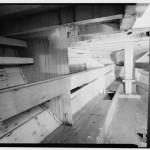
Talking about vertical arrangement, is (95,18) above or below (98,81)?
above

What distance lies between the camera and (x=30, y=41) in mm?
3271

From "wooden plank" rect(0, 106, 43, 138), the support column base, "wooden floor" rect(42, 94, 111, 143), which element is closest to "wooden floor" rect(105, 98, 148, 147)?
"wooden floor" rect(42, 94, 111, 143)

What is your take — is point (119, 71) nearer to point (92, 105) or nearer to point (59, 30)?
point (92, 105)

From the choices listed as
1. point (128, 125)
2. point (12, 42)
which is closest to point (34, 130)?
point (12, 42)

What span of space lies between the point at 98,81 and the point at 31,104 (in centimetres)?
570

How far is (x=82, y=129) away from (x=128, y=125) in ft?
9.49

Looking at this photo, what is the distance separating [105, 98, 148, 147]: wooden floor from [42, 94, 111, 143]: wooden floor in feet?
2.88

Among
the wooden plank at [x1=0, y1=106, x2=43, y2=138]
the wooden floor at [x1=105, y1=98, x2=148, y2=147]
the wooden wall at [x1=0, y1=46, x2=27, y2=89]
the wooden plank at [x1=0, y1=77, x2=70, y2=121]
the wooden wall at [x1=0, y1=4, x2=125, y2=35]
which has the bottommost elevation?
the wooden floor at [x1=105, y1=98, x2=148, y2=147]

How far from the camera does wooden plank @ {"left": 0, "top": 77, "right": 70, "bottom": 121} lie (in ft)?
5.44

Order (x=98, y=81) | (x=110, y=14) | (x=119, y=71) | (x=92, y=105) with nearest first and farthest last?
(x=110, y=14)
(x=92, y=105)
(x=98, y=81)
(x=119, y=71)

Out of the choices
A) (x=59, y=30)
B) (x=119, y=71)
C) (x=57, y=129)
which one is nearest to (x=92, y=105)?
(x=57, y=129)

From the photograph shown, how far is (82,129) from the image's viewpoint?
3.36 metres

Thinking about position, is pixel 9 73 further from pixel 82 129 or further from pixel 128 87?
pixel 128 87

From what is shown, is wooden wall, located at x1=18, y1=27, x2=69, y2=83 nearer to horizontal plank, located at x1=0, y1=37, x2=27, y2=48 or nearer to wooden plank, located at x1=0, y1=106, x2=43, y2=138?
horizontal plank, located at x1=0, y1=37, x2=27, y2=48
